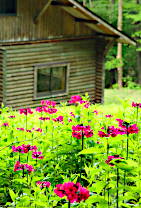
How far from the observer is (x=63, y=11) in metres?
19.1

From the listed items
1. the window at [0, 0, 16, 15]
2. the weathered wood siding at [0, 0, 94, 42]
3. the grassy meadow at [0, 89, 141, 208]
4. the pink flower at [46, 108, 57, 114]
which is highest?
the window at [0, 0, 16, 15]

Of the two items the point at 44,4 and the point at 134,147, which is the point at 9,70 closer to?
the point at 44,4

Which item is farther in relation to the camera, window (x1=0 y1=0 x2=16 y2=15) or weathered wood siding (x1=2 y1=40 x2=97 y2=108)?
weathered wood siding (x1=2 y1=40 x2=97 y2=108)

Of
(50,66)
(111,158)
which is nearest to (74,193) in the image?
(111,158)

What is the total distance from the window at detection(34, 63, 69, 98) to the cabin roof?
2.06 m

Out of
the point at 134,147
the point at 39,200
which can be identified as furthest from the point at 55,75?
the point at 39,200

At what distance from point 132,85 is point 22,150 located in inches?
1183

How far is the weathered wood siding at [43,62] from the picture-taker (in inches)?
694

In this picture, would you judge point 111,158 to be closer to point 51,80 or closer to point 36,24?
point 36,24

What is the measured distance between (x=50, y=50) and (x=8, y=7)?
2.57 metres

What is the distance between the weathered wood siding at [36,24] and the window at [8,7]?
0.61ft

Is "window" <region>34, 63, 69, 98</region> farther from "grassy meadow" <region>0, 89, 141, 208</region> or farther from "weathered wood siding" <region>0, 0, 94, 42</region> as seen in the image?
"grassy meadow" <region>0, 89, 141, 208</region>

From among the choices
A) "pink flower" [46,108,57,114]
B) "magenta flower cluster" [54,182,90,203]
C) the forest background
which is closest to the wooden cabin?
"pink flower" [46,108,57,114]

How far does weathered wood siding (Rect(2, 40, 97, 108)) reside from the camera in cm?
1762
